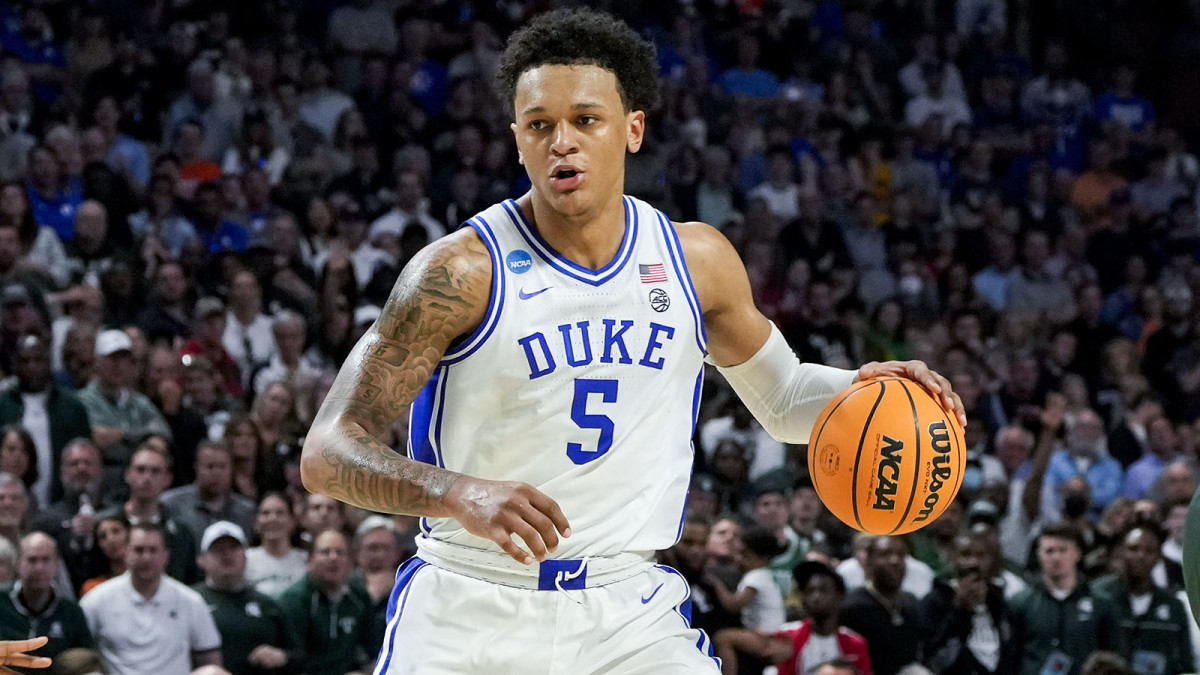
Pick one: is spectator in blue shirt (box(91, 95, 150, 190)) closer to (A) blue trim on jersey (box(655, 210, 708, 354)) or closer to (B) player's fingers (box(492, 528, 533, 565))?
(A) blue trim on jersey (box(655, 210, 708, 354))

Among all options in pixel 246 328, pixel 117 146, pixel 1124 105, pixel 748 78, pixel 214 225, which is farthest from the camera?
pixel 1124 105

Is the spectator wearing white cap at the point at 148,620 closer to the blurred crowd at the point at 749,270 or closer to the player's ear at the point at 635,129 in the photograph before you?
the blurred crowd at the point at 749,270

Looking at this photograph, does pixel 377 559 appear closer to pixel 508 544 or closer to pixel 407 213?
pixel 407 213

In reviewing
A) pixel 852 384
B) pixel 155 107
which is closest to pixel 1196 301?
pixel 155 107

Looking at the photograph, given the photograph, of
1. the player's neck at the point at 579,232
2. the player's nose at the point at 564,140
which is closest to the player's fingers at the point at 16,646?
the player's neck at the point at 579,232

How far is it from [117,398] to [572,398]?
5.41m

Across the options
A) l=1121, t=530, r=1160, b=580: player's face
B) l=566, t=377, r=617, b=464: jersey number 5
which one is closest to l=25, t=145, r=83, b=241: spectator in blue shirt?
l=1121, t=530, r=1160, b=580: player's face

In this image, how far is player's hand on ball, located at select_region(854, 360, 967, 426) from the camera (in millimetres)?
4016

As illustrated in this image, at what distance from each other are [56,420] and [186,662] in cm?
178

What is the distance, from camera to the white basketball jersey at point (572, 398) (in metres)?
3.60

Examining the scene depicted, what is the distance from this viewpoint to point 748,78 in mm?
13508

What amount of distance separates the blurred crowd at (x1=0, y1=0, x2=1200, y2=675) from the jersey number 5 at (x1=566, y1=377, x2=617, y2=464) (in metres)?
3.35

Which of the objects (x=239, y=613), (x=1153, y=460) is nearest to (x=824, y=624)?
(x=239, y=613)

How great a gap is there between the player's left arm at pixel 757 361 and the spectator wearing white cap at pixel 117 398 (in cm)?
486
